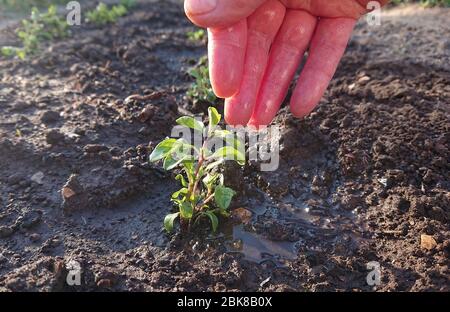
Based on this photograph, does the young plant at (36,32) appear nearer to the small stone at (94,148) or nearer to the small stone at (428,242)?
the small stone at (94,148)

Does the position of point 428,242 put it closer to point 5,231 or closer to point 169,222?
point 169,222

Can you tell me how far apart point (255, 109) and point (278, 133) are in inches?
17.1

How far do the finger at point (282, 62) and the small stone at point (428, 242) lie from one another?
0.96 m

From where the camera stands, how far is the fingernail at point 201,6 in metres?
2.37

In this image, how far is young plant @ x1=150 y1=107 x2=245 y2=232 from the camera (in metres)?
2.24

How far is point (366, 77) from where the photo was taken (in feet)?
12.0

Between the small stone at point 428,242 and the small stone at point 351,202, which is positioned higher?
the small stone at point 351,202

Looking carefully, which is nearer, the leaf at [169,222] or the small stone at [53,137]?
the leaf at [169,222]

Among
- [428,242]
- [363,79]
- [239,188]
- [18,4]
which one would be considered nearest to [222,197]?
[239,188]

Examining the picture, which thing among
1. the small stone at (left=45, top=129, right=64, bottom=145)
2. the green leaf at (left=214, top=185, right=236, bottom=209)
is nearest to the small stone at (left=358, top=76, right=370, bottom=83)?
the green leaf at (left=214, top=185, right=236, bottom=209)

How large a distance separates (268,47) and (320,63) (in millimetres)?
299

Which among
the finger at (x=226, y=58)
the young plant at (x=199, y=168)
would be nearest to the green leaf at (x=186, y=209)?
the young plant at (x=199, y=168)
